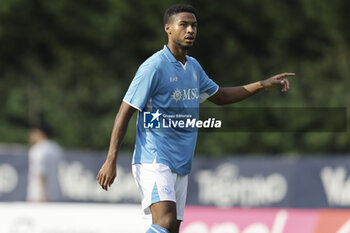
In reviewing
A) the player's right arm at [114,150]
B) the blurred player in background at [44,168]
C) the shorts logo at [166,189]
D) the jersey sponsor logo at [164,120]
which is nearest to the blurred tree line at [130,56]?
the blurred player in background at [44,168]

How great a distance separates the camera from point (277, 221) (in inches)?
373

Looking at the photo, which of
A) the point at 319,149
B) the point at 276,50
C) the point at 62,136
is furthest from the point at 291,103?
the point at 62,136

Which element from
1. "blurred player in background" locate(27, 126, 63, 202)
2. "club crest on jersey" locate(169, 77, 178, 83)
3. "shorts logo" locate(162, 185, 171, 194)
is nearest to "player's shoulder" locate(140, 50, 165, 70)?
"club crest on jersey" locate(169, 77, 178, 83)

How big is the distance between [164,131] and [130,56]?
2302cm

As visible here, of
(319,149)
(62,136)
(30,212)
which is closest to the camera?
(30,212)

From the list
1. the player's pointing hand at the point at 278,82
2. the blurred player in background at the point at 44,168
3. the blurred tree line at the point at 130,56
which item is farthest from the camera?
the blurred tree line at the point at 130,56

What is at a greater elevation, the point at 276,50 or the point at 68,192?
the point at 276,50

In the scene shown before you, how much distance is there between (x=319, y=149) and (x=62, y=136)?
848 cm

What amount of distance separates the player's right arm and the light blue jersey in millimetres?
93

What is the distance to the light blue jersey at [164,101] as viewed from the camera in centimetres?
630

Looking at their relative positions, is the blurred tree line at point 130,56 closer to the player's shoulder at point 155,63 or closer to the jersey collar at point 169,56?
the jersey collar at point 169,56

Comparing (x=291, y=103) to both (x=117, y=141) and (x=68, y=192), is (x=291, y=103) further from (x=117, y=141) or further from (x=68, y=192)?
(x=117, y=141)

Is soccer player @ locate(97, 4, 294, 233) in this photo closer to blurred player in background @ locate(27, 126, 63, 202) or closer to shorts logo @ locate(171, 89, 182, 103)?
shorts logo @ locate(171, 89, 182, 103)

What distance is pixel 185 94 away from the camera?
6512 mm
